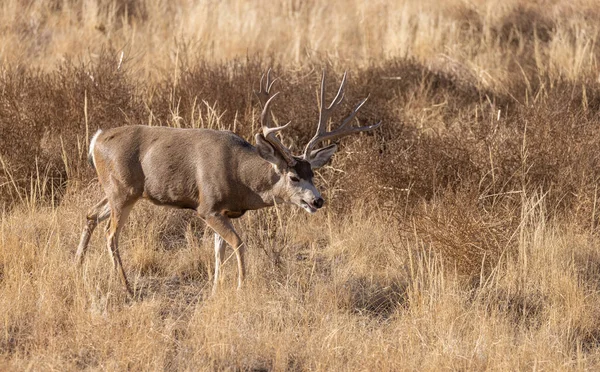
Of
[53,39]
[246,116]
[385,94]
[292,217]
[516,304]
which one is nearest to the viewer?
[516,304]

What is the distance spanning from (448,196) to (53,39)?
772 cm

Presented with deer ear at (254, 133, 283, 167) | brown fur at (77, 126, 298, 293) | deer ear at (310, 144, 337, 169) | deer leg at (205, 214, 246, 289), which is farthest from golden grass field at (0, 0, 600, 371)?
deer ear at (254, 133, 283, 167)

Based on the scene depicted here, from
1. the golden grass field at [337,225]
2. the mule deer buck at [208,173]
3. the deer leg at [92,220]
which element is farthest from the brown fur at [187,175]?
the golden grass field at [337,225]

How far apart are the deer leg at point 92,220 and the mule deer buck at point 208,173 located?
16 cm

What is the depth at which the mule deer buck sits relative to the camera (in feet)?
22.3

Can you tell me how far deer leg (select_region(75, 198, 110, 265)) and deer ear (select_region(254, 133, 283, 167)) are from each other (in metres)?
1.36

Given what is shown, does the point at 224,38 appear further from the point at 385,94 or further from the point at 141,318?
the point at 141,318

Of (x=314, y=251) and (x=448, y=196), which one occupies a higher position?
(x=448, y=196)

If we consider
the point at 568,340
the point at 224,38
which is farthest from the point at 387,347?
the point at 224,38

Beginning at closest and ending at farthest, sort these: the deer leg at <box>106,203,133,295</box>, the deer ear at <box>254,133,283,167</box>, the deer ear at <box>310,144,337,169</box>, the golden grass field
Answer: the golden grass field, the deer ear at <box>254,133,283,167</box>, the deer leg at <box>106,203,133,295</box>, the deer ear at <box>310,144,337,169</box>

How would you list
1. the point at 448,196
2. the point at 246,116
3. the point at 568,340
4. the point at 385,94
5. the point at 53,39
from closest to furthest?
the point at 568,340 → the point at 448,196 → the point at 246,116 → the point at 385,94 → the point at 53,39

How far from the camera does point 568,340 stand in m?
6.09

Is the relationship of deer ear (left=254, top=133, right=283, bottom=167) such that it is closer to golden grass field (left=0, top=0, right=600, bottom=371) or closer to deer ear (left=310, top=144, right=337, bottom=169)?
deer ear (left=310, top=144, right=337, bottom=169)

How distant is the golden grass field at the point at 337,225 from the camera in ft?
19.0
